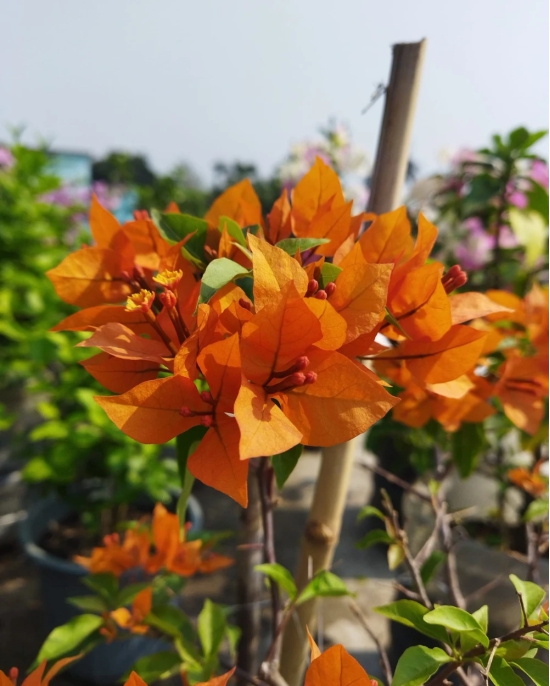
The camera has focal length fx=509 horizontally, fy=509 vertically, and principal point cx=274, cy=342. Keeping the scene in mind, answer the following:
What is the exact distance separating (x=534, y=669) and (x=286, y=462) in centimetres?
17

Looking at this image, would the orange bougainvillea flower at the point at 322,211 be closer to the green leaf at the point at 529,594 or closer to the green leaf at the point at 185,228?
the green leaf at the point at 185,228

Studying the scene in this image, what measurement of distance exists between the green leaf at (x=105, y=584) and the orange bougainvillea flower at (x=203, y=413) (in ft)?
1.17

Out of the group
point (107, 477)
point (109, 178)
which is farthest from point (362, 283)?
point (109, 178)

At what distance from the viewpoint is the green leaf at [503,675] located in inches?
10.3

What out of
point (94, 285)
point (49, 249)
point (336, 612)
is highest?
point (49, 249)

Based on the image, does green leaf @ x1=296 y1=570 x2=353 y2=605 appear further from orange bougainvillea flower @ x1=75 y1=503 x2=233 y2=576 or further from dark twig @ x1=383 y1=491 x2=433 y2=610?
orange bougainvillea flower @ x1=75 y1=503 x2=233 y2=576

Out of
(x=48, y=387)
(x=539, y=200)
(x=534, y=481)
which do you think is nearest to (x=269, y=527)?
(x=534, y=481)

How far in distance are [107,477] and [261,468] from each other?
0.88 metres

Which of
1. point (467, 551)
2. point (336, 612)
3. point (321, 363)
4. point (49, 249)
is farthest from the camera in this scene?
point (49, 249)

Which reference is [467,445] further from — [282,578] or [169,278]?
[169,278]

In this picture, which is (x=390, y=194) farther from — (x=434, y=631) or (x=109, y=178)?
(x=109, y=178)

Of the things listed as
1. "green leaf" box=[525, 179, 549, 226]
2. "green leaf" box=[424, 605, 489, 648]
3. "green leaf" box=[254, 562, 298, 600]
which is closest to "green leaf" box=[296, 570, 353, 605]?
"green leaf" box=[254, 562, 298, 600]

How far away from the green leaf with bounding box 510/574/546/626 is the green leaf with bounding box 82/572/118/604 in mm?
396

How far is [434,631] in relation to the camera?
0.31 m
